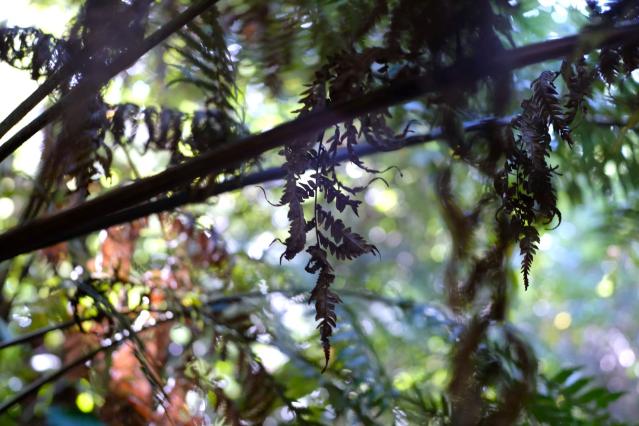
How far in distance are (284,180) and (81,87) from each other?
10.5 inches

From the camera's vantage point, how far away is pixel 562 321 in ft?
11.8

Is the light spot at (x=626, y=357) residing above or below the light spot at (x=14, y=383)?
below

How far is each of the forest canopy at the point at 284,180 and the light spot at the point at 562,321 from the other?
2.23m

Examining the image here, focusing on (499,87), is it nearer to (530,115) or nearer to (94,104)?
(530,115)

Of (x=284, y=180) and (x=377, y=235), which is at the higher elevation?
(x=284, y=180)

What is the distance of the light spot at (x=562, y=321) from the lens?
3531mm

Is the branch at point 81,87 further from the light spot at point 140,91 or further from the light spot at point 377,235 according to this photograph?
the light spot at point 377,235

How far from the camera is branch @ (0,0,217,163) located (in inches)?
24.3

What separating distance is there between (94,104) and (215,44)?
0.54 feet

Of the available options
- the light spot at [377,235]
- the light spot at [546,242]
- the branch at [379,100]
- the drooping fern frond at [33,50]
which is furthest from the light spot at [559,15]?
the light spot at [377,235]

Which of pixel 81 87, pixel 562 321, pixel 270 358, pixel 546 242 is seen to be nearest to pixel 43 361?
pixel 270 358

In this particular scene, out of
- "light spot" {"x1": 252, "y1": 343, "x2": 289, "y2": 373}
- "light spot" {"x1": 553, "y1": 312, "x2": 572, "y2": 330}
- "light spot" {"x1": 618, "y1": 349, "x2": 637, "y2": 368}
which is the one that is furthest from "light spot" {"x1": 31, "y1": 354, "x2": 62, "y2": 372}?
"light spot" {"x1": 618, "y1": 349, "x2": 637, "y2": 368}

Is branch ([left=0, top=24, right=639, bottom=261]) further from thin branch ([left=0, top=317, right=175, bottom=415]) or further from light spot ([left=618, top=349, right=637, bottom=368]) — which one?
light spot ([left=618, top=349, right=637, bottom=368])

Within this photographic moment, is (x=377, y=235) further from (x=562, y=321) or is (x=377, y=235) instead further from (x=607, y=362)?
(x=607, y=362)
